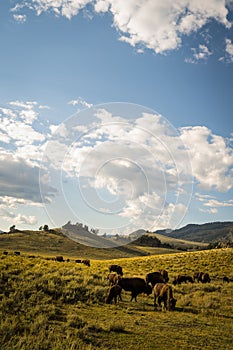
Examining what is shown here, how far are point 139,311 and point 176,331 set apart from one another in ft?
11.7

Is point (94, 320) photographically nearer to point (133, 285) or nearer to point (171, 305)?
point (171, 305)

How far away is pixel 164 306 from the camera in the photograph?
16188mm

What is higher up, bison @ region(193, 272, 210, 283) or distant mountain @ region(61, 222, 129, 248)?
distant mountain @ region(61, 222, 129, 248)

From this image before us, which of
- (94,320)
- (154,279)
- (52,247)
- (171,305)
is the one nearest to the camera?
(94,320)

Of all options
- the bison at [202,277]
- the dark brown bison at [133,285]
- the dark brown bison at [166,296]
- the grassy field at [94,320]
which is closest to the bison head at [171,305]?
the dark brown bison at [166,296]

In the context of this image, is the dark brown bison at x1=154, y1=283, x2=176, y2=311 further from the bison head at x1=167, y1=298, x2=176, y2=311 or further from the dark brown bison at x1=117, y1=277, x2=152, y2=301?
the dark brown bison at x1=117, y1=277, x2=152, y2=301

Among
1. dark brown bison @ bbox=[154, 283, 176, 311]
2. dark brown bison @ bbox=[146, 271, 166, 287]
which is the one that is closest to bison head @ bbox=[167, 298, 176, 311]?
dark brown bison @ bbox=[154, 283, 176, 311]

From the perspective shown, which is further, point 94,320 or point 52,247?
point 52,247

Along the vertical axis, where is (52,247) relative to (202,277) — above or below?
above

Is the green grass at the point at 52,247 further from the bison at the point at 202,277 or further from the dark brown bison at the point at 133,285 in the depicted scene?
the dark brown bison at the point at 133,285

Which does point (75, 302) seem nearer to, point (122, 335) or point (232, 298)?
point (122, 335)

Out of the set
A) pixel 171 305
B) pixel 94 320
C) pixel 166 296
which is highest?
pixel 166 296

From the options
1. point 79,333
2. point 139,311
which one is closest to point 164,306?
point 139,311

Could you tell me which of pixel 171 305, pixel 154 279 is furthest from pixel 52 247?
pixel 171 305
